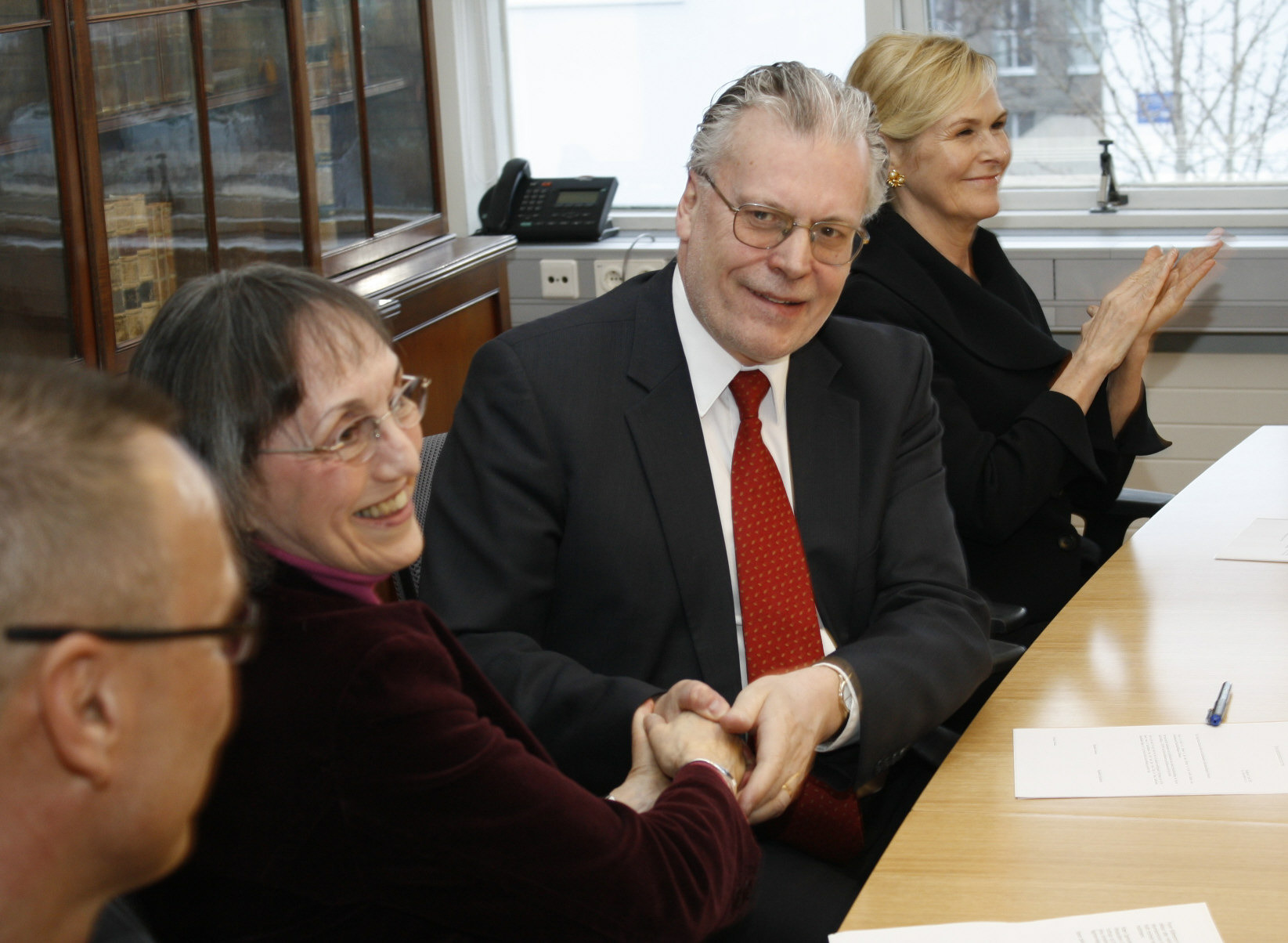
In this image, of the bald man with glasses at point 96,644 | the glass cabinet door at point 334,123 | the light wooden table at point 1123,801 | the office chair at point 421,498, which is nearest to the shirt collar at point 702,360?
the office chair at point 421,498

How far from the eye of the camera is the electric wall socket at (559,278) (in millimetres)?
3664

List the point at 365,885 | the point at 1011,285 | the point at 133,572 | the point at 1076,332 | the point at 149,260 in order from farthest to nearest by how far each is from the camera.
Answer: the point at 1076,332
the point at 1011,285
the point at 149,260
the point at 365,885
the point at 133,572

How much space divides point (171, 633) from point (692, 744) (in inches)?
29.5

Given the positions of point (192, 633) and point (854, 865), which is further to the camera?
point (854, 865)

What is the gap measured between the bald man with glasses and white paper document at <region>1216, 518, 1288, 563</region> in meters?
1.61

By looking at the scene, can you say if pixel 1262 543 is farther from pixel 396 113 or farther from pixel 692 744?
pixel 396 113

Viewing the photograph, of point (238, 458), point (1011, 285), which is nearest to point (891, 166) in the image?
point (1011, 285)

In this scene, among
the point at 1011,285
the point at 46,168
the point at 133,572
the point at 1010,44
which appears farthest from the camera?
the point at 1010,44

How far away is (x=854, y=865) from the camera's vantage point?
4.95 feet

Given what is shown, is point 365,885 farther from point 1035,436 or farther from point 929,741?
A: point 1035,436

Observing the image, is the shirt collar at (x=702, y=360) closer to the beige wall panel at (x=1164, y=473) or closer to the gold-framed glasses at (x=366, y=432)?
the gold-framed glasses at (x=366, y=432)

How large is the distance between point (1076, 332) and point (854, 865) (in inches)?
84.3

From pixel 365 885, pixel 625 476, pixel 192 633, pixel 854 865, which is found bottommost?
pixel 854 865

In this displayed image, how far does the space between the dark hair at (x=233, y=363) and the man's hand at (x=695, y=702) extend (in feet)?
1.61
